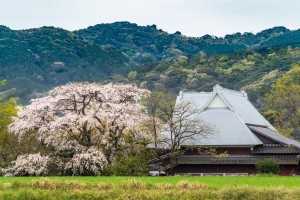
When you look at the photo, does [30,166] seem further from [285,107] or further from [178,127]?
[285,107]

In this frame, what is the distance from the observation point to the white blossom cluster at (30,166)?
4081cm

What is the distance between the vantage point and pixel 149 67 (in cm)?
15312

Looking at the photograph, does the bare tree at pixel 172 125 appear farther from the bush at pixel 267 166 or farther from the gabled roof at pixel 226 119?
the bush at pixel 267 166

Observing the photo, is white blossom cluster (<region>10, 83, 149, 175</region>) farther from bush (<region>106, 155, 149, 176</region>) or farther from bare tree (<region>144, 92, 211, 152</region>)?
bare tree (<region>144, 92, 211, 152</region>)

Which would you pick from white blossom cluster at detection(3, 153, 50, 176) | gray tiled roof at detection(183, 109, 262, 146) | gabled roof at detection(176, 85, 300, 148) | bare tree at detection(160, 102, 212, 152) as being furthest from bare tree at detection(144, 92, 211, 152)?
white blossom cluster at detection(3, 153, 50, 176)

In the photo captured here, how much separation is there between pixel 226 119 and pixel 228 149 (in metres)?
3.67

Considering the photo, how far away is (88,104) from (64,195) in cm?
2274

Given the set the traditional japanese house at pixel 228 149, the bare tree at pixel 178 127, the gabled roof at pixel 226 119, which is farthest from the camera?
the gabled roof at pixel 226 119

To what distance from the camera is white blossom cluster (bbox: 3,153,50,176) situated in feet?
134

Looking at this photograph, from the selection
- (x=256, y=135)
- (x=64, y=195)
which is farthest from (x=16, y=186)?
(x=256, y=135)

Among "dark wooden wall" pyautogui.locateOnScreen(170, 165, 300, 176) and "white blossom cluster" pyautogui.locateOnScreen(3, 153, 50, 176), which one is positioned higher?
"white blossom cluster" pyautogui.locateOnScreen(3, 153, 50, 176)

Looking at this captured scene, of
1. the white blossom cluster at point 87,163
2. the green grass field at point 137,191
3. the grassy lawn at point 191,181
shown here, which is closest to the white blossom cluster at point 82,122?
the white blossom cluster at point 87,163

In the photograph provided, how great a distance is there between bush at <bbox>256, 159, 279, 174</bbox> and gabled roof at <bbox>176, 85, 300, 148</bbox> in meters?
3.37

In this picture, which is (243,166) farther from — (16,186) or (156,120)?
(16,186)
